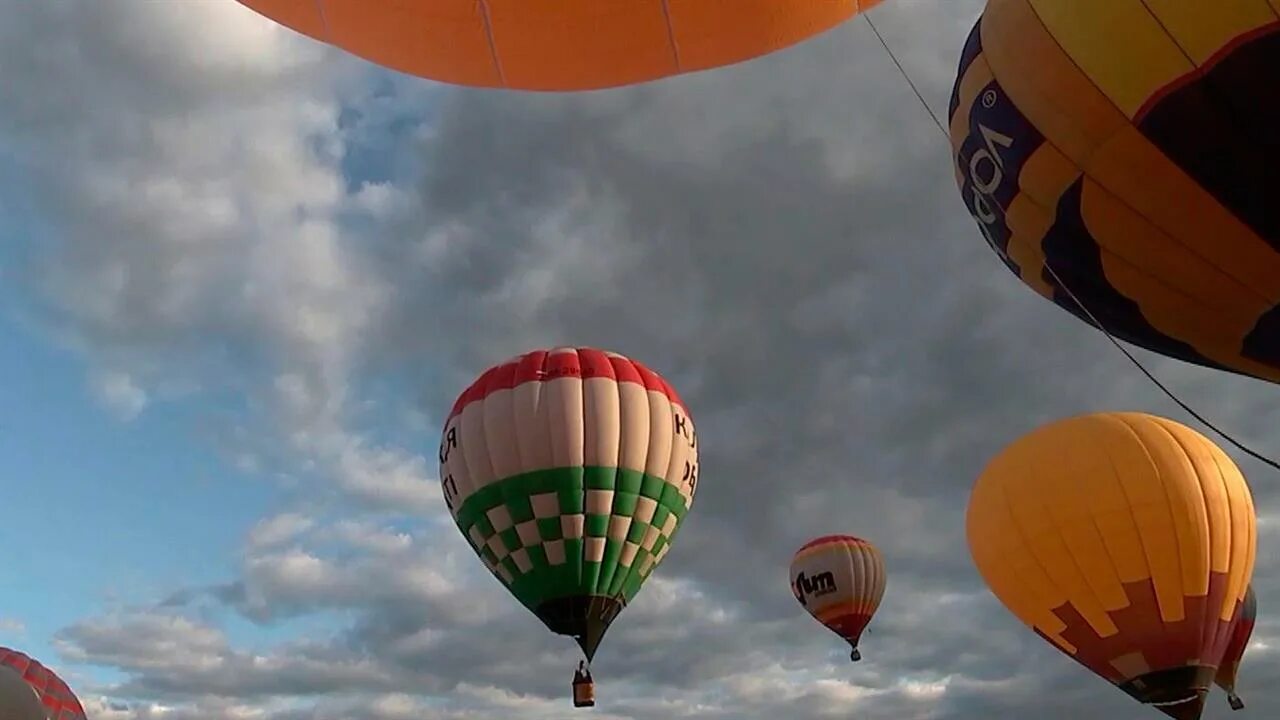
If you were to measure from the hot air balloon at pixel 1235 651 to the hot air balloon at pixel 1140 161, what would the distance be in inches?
379

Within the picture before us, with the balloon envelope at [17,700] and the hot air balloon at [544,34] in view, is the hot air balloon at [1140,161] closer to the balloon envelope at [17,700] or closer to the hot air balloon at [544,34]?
the hot air balloon at [544,34]

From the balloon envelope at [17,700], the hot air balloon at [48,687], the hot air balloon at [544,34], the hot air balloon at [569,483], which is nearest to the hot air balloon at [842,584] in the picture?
the hot air balloon at [569,483]

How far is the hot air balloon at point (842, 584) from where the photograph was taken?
31391 mm

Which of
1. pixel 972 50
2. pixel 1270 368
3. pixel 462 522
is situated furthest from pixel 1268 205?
pixel 462 522

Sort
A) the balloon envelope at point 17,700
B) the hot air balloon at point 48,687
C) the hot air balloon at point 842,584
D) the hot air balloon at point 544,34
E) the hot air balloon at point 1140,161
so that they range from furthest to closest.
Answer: the hot air balloon at point 842,584
the hot air balloon at point 48,687
the balloon envelope at point 17,700
the hot air balloon at point 1140,161
the hot air balloon at point 544,34

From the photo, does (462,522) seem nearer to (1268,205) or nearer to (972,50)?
(972,50)

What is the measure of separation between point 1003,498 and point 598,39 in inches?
499

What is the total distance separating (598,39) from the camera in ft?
20.7

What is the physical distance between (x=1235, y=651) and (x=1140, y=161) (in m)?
12.2

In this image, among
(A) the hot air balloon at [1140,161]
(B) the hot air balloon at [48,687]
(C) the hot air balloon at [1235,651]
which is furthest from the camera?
(B) the hot air balloon at [48,687]

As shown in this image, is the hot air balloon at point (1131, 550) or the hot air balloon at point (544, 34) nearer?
the hot air balloon at point (544, 34)

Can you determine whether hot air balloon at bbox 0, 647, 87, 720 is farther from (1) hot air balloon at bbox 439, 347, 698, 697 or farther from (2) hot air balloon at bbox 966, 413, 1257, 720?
(2) hot air balloon at bbox 966, 413, 1257, 720

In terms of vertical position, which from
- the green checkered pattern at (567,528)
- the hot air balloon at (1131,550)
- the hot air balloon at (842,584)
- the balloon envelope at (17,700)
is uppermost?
the hot air balloon at (842,584)

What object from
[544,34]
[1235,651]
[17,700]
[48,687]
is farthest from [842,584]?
[544,34]
